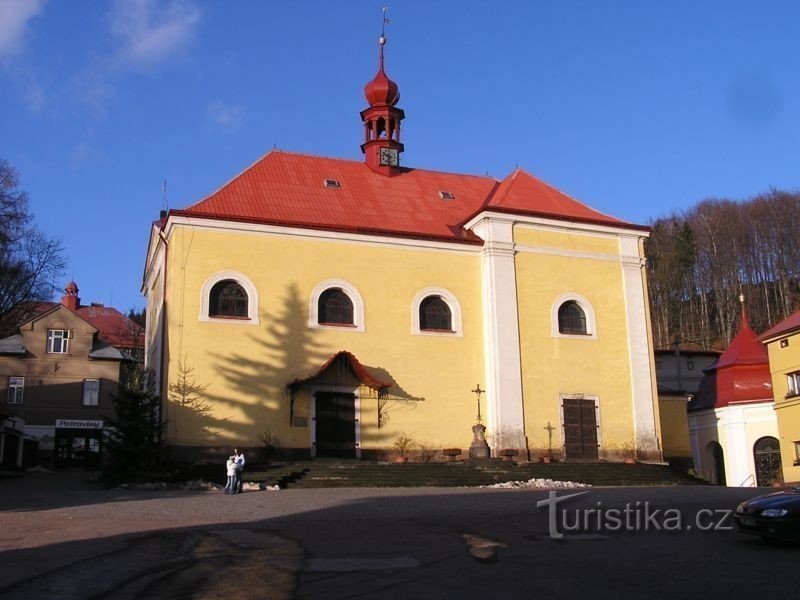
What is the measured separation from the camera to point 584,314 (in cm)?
2878

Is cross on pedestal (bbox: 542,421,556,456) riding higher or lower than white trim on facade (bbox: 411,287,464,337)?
lower

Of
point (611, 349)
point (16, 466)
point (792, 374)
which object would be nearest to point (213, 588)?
point (611, 349)

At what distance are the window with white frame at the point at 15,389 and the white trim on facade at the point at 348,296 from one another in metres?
22.0

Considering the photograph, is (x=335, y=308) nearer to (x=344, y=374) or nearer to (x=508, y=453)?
(x=344, y=374)

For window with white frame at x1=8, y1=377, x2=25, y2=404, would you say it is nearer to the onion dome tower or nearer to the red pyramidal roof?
the onion dome tower

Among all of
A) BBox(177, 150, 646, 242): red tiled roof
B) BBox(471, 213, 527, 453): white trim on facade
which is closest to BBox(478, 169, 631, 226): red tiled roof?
BBox(177, 150, 646, 242): red tiled roof

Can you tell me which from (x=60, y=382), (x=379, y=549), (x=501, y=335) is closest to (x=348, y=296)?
(x=501, y=335)

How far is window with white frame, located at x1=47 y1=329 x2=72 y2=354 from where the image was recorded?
41844 mm

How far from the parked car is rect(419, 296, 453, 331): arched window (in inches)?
624

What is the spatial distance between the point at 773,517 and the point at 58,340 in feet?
124

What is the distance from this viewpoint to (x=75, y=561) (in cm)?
951

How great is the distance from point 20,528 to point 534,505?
9052 mm

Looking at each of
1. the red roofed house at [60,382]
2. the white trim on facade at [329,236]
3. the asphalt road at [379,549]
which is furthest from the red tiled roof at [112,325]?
the asphalt road at [379,549]

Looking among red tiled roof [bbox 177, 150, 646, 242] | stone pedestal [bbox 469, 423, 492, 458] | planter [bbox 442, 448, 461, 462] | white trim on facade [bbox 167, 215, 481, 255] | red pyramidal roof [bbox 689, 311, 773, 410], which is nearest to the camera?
white trim on facade [bbox 167, 215, 481, 255]
